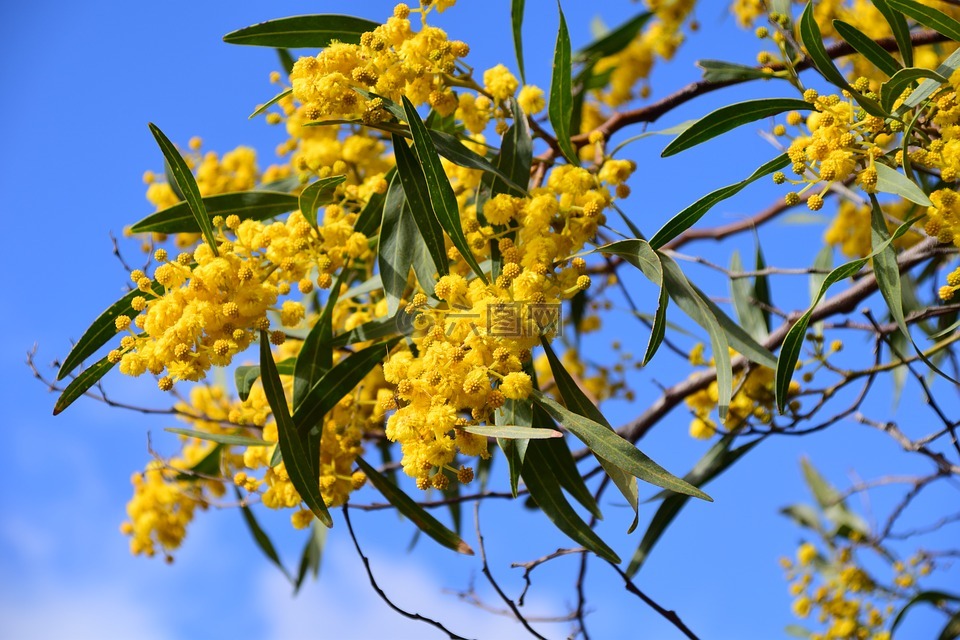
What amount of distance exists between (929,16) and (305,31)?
1.35 metres

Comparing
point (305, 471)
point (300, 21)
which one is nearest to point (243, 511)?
point (305, 471)

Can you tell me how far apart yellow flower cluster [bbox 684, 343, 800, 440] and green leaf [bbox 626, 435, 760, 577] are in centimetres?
7

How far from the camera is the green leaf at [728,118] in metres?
1.82

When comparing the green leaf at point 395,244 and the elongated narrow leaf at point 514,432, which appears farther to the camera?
the green leaf at point 395,244

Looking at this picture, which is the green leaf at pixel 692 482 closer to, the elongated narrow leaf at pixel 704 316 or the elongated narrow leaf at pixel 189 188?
the elongated narrow leaf at pixel 704 316

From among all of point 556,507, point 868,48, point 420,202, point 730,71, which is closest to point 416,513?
point 556,507

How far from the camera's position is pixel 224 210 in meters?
2.30

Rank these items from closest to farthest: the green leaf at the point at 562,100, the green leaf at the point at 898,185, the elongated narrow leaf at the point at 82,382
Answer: the green leaf at the point at 898,185, the elongated narrow leaf at the point at 82,382, the green leaf at the point at 562,100

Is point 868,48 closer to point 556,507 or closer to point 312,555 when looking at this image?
point 556,507

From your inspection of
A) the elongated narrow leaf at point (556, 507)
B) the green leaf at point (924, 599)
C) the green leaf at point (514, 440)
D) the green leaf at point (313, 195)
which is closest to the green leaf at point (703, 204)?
the green leaf at point (514, 440)

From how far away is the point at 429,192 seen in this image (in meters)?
1.82

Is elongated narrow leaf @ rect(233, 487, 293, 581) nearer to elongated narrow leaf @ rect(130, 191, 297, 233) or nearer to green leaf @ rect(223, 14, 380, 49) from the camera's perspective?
elongated narrow leaf @ rect(130, 191, 297, 233)

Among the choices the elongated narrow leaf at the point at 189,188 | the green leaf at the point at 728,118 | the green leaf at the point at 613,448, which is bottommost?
the green leaf at the point at 613,448

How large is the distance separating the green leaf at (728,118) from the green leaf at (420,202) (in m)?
0.50
